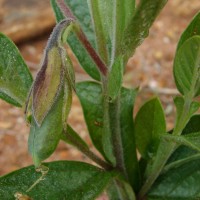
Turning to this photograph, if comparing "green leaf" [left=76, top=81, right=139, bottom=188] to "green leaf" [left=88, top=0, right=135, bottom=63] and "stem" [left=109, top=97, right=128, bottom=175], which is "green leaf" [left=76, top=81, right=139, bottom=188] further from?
"green leaf" [left=88, top=0, right=135, bottom=63]

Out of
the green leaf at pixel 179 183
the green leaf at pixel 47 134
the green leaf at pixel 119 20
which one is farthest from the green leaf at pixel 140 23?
the green leaf at pixel 179 183

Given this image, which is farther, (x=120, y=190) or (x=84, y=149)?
(x=120, y=190)

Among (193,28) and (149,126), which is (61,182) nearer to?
(149,126)

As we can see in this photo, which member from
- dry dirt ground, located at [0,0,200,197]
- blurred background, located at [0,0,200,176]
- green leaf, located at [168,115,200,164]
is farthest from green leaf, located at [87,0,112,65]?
A: blurred background, located at [0,0,200,176]

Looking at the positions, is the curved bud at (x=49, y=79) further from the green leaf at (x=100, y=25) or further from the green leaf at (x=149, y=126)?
the green leaf at (x=149, y=126)

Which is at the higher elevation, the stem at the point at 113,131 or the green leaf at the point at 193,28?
the green leaf at the point at 193,28

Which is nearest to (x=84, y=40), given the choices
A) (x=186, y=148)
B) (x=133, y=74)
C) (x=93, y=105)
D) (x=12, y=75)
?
(x=12, y=75)

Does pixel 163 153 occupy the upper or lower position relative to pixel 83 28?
lower

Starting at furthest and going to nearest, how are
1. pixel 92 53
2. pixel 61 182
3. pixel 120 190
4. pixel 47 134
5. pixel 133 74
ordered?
pixel 133 74 < pixel 120 190 < pixel 61 182 < pixel 92 53 < pixel 47 134
